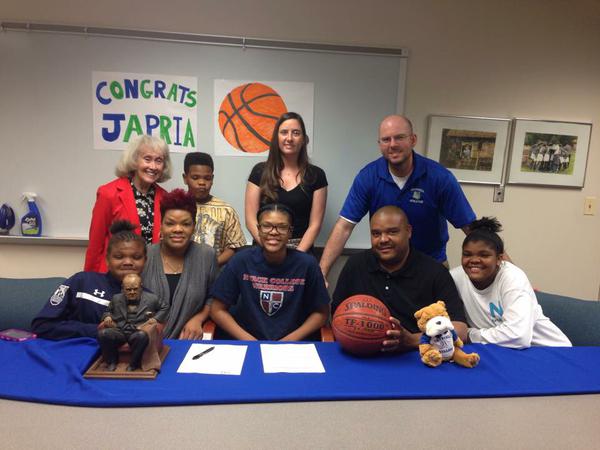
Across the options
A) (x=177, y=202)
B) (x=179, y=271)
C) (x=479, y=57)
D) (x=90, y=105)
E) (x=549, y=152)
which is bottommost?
(x=179, y=271)

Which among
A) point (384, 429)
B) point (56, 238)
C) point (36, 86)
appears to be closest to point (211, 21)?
point (36, 86)

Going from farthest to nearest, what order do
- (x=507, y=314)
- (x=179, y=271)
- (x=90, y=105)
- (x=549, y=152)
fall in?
(x=549, y=152) → (x=90, y=105) → (x=179, y=271) → (x=507, y=314)

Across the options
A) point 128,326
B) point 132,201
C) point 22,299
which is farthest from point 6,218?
point 128,326

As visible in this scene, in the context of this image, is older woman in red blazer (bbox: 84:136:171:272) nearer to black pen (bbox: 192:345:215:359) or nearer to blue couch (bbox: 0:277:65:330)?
blue couch (bbox: 0:277:65:330)

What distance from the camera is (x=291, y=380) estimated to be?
4.33 ft

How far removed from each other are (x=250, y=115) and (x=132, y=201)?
3.94ft

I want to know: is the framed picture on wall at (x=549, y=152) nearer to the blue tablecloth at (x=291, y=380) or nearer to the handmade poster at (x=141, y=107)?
the blue tablecloth at (x=291, y=380)

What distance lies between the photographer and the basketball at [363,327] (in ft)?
4.80

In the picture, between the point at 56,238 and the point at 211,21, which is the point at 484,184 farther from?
the point at 56,238

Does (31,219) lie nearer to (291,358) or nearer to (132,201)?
(132,201)

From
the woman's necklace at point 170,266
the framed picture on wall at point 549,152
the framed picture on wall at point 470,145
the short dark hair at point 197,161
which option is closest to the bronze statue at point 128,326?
the woman's necklace at point 170,266

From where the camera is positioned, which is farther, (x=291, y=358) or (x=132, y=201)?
(x=132, y=201)

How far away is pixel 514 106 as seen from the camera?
128 inches

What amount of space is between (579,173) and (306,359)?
10.7ft
